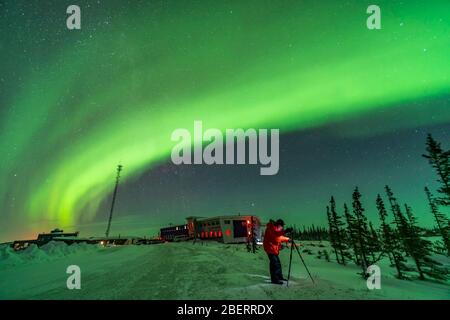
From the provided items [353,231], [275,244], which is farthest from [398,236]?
[275,244]

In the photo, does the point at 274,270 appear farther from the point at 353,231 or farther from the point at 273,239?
the point at 353,231

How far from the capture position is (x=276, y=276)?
8094 mm

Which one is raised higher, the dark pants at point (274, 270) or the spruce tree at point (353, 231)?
the dark pants at point (274, 270)

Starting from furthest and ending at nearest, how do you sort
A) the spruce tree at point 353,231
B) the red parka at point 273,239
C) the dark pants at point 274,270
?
the spruce tree at point 353,231
the red parka at point 273,239
the dark pants at point 274,270

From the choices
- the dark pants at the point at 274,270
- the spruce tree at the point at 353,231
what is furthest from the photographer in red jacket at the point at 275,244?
the spruce tree at the point at 353,231

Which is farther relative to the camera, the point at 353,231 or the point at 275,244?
the point at 353,231

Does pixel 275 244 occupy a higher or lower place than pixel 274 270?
higher

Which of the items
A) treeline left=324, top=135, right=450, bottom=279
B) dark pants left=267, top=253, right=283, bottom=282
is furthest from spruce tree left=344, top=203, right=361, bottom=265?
dark pants left=267, top=253, right=283, bottom=282

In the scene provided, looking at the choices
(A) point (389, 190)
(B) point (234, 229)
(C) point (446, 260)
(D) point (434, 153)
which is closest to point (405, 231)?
(A) point (389, 190)

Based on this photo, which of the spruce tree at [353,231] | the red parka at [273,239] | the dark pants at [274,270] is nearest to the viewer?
the dark pants at [274,270]

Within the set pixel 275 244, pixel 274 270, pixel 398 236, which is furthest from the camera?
pixel 398 236

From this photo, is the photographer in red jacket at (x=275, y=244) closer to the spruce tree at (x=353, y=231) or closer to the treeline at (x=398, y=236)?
the treeline at (x=398, y=236)

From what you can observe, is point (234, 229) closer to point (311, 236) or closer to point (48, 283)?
point (48, 283)
